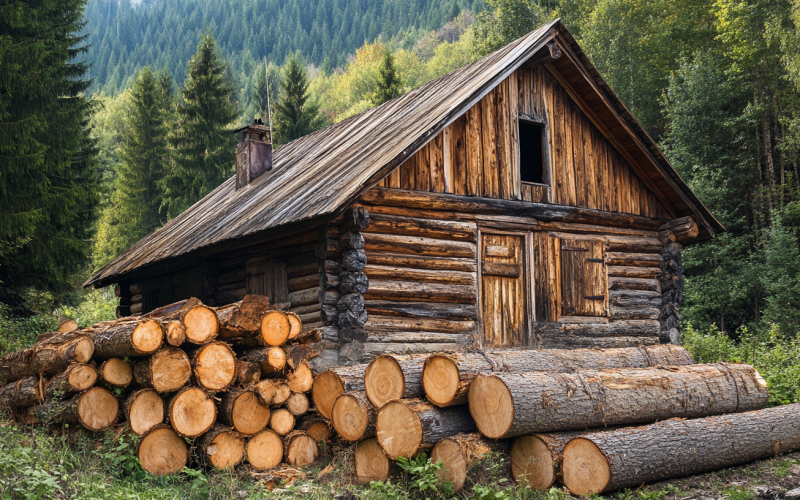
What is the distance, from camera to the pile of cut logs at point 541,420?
6.88m

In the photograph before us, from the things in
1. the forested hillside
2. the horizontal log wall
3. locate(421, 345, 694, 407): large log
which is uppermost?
the forested hillside

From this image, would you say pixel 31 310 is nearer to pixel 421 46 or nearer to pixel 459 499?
pixel 459 499

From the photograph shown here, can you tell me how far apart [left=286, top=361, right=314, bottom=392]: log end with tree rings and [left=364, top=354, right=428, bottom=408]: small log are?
2.99 feet

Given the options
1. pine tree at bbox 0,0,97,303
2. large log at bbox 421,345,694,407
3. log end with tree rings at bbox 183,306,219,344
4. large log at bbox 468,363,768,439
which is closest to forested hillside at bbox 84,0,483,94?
pine tree at bbox 0,0,97,303

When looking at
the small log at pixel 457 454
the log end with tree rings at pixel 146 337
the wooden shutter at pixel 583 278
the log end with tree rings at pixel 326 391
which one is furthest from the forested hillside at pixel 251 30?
the small log at pixel 457 454

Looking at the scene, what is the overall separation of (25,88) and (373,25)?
114671 mm

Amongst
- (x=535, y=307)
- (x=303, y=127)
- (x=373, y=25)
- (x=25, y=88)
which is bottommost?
(x=535, y=307)

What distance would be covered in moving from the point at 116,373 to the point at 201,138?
1191 inches

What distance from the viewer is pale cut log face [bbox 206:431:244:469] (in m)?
7.41

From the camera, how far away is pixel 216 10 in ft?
471

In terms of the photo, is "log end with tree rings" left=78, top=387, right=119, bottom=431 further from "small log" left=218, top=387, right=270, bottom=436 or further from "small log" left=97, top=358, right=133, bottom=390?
"small log" left=218, top=387, right=270, bottom=436

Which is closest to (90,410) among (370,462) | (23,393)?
(23,393)

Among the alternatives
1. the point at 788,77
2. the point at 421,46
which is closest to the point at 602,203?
the point at 788,77

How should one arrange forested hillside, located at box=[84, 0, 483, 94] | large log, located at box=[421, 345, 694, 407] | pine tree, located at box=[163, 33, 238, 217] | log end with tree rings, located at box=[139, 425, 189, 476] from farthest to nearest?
1. forested hillside, located at box=[84, 0, 483, 94]
2. pine tree, located at box=[163, 33, 238, 217]
3. large log, located at box=[421, 345, 694, 407]
4. log end with tree rings, located at box=[139, 425, 189, 476]
